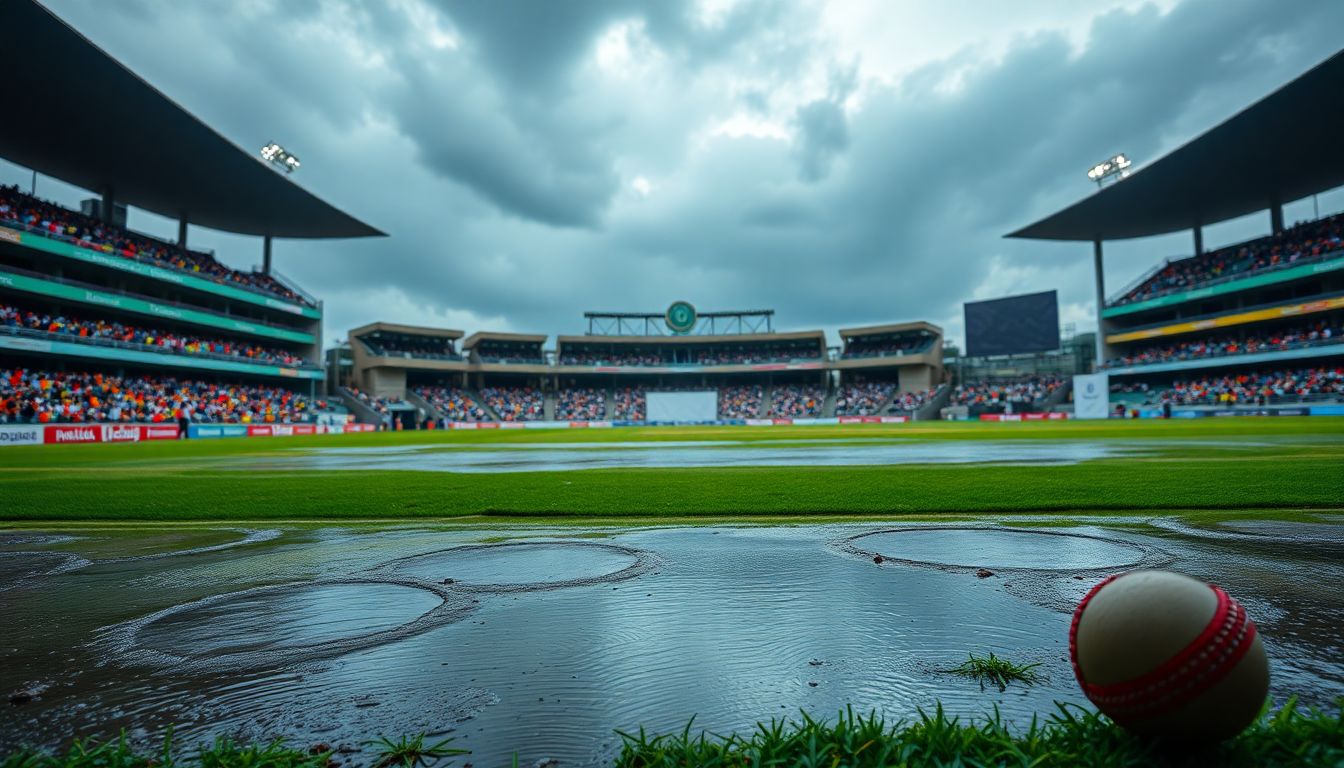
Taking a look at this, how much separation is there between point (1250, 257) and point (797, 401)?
43529 mm

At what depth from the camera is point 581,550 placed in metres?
6.09

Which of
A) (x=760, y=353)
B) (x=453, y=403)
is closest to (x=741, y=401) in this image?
(x=760, y=353)

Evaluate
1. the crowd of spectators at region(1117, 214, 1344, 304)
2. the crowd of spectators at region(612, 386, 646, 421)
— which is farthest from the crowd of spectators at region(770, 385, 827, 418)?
the crowd of spectators at region(1117, 214, 1344, 304)

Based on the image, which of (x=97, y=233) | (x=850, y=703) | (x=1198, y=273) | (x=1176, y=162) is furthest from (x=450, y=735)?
(x=1198, y=273)

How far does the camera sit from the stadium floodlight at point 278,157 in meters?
57.6

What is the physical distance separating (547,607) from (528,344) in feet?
278

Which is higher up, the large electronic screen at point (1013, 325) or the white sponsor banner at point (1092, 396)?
the large electronic screen at point (1013, 325)

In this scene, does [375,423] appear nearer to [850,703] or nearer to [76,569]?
[76,569]

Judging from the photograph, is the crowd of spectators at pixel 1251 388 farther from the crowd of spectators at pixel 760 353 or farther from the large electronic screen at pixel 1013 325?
the crowd of spectators at pixel 760 353

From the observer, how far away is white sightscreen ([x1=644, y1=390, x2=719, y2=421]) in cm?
7888

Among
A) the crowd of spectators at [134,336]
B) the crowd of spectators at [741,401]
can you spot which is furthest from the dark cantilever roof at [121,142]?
the crowd of spectators at [741,401]

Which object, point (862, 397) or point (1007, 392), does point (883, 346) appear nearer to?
point (862, 397)

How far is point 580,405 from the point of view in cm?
8338

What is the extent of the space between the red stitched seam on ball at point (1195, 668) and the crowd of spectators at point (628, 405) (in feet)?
258
